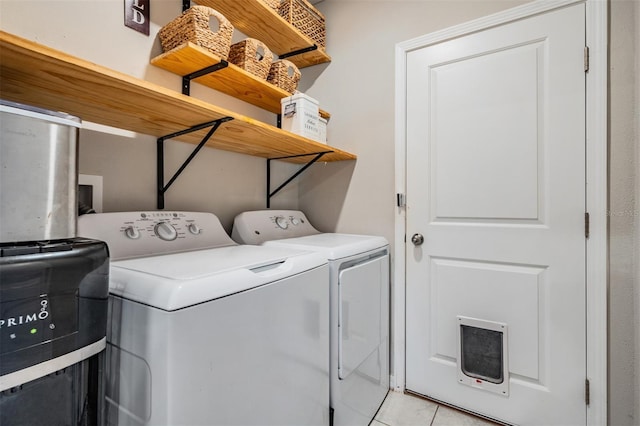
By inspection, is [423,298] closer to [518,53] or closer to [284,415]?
[284,415]

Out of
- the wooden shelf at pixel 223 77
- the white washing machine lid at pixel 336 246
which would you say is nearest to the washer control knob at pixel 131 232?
the white washing machine lid at pixel 336 246

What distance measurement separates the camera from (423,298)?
6.08ft

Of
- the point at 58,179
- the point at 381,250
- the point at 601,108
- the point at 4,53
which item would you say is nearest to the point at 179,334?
the point at 58,179

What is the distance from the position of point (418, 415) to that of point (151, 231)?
1.65 meters

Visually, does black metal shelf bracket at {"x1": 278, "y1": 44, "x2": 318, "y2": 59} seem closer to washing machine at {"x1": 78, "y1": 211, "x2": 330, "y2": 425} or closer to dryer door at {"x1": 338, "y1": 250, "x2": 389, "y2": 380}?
dryer door at {"x1": 338, "y1": 250, "x2": 389, "y2": 380}

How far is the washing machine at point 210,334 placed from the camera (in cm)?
69

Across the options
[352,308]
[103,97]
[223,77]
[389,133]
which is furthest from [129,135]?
[389,133]

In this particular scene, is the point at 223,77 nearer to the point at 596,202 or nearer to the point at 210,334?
the point at 210,334

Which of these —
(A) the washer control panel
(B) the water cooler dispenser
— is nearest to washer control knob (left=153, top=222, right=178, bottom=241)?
(A) the washer control panel

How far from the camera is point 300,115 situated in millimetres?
1710

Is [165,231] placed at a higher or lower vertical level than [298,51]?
lower

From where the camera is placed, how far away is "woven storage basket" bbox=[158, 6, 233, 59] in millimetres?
1272

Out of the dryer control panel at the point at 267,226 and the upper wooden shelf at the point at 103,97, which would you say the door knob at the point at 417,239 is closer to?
the dryer control panel at the point at 267,226

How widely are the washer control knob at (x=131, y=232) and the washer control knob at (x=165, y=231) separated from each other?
7 centimetres
